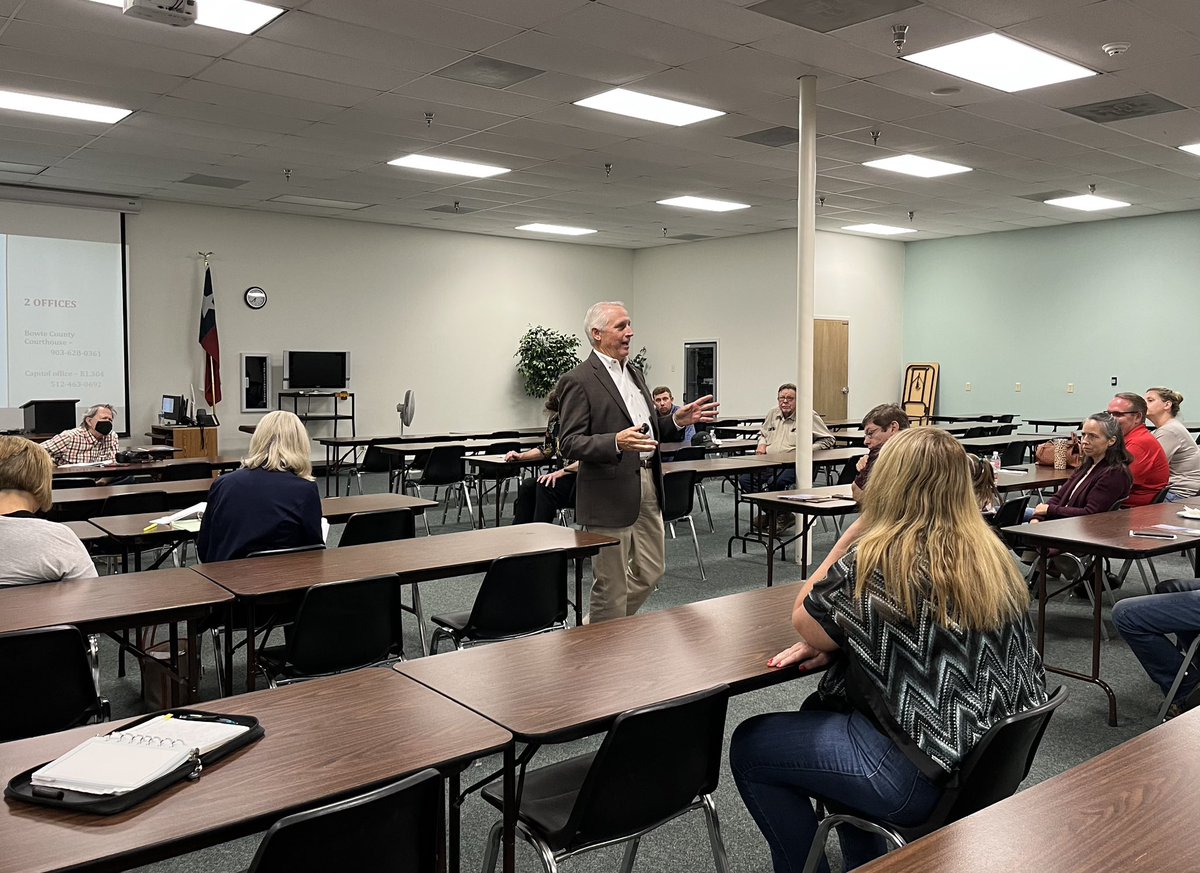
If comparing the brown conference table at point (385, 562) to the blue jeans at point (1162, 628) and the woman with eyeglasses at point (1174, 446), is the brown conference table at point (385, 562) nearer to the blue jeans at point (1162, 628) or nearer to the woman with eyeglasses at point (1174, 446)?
the blue jeans at point (1162, 628)

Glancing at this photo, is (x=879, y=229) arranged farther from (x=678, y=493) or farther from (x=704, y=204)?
(x=678, y=493)

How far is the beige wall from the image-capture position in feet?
36.2

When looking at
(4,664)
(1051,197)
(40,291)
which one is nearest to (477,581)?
(4,664)

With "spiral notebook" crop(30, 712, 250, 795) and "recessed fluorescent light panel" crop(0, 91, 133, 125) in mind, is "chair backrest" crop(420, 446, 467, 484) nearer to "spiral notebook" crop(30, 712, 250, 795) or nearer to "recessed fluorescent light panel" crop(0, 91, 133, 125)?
"recessed fluorescent light panel" crop(0, 91, 133, 125)

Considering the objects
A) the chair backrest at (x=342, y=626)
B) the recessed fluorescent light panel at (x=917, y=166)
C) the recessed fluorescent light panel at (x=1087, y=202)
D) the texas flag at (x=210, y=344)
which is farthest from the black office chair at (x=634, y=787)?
the recessed fluorescent light panel at (x=1087, y=202)

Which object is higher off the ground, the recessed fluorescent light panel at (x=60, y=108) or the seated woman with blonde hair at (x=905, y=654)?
the recessed fluorescent light panel at (x=60, y=108)

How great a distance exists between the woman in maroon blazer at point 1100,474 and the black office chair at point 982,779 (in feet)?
Result: 11.2

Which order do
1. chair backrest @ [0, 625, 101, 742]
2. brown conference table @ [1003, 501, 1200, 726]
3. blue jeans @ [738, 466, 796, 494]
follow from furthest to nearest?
blue jeans @ [738, 466, 796, 494] → brown conference table @ [1003, 501, 1200, 726] → chair backrest @ [0, 625, 101, 742]

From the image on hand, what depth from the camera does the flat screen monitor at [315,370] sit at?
463 inches

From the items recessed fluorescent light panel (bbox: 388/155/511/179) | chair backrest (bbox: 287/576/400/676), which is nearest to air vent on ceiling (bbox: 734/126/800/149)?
recessed fluorescent light panel (bbox: 388/155/511/179)

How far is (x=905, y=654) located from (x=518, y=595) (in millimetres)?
1834

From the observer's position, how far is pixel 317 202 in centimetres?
1098

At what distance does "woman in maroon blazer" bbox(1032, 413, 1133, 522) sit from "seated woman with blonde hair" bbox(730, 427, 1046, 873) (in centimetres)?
340

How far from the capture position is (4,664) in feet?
7.88
